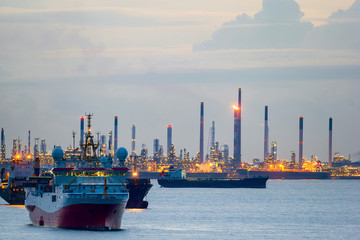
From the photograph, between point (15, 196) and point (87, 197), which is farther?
point (15, 196)

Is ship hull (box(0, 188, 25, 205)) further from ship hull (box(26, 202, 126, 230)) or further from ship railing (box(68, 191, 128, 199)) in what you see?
ship railing (box(68, 191, 128, 199))

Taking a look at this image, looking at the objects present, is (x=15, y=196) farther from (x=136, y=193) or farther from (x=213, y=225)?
(x=213, y=225)

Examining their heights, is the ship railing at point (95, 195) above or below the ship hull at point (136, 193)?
above

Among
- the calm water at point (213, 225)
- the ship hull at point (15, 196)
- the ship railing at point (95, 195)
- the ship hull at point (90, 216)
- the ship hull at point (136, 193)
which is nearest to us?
the ship hull at point (90, 216)

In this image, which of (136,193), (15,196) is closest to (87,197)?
(136,193)

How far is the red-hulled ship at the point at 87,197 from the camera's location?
8056cm

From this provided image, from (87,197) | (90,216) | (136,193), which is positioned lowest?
(90,216)

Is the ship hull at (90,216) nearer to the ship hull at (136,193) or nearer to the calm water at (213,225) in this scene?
the calm water at (213,225)

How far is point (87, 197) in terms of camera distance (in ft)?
265

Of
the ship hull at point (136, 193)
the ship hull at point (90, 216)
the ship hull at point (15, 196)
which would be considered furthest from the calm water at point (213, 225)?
the ship hull at point (15, 196)

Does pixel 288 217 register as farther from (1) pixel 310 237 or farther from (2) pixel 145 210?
(1) pixel 310 237

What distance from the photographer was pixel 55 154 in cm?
9100

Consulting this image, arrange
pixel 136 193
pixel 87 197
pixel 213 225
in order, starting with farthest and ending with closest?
pixel 136 193 < pixel 213 225 < pixel 87 197

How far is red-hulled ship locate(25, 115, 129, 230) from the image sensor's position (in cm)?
8056
